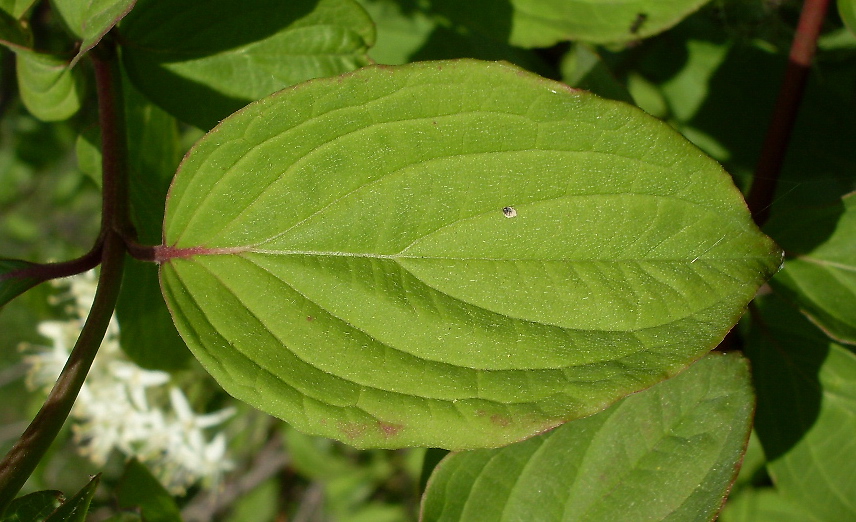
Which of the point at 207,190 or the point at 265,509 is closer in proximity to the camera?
the point at 207,190

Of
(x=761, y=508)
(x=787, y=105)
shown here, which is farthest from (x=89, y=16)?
(x=761, y=508)

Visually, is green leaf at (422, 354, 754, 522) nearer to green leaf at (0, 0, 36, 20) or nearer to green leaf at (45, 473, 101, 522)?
green leaf at (45, 473, 101, 522)

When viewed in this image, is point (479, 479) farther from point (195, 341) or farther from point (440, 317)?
point (195, 341)

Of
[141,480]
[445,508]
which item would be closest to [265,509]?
[141,480]

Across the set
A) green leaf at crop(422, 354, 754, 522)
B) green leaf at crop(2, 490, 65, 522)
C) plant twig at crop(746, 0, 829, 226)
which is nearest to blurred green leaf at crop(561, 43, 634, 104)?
plant twig at crop(746, 0, 829, 226)

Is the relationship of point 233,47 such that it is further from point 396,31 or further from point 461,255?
point 396,31
